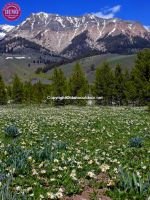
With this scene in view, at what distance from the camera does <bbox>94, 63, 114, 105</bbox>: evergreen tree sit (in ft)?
331

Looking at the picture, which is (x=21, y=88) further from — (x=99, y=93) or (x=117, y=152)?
(x=117, y=152)

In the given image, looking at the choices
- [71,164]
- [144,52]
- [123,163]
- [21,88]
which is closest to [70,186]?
[71,164]

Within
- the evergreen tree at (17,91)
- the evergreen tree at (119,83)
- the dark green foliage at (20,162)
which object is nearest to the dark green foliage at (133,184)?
the dark green foliage at (20,162)

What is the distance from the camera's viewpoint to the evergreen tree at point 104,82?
100812 millimetres

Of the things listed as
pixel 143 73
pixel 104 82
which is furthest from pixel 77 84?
pixel 143 73

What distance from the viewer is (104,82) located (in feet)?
331

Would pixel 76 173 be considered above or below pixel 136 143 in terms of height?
below

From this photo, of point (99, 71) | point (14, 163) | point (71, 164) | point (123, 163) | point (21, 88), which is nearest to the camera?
point (14, 163)

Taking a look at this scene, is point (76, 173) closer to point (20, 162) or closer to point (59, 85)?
point (20, 162)

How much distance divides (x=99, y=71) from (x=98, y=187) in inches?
3610

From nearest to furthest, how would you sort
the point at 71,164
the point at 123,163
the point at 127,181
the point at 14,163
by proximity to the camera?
1. the point at 127,181
2. the point at 14,163
3. the point at 71,164
4. the point at 123,163

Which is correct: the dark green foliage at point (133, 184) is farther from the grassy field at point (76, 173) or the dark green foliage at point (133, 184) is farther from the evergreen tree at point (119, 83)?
the evergreen tree at point (119, 83)

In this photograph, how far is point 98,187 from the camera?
417 inches

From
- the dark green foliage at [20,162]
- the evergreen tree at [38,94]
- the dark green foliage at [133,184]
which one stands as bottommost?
the dark green foliage at [133,184]
